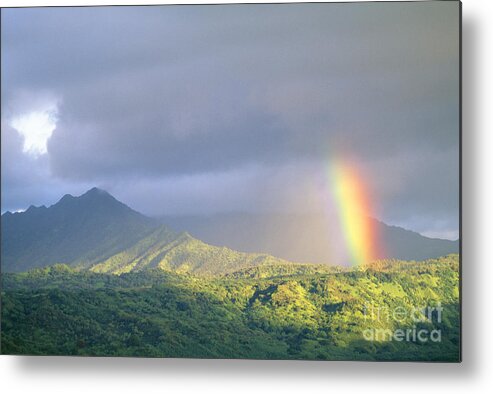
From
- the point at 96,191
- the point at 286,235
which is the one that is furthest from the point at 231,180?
the point at 96,191

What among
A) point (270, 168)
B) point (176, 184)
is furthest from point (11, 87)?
point (270, 168)

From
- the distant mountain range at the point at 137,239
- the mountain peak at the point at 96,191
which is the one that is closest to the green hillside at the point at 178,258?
the distant mountain range at the point at 137,239

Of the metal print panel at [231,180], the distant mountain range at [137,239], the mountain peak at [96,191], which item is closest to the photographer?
the metal print panel at [231,180]

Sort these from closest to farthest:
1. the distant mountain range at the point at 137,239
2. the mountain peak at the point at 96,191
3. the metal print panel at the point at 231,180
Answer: the metal print panel at the point at 231,180
the distant mountain range at the point at 137,239
the mountain peak at the point at 96,191

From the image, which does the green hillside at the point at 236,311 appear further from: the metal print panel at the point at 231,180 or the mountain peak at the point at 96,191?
the mountain peak at the point at 96,191

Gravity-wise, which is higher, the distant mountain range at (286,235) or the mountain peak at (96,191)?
the mountain peak at (96,191)

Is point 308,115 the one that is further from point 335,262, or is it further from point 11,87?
point 11,87

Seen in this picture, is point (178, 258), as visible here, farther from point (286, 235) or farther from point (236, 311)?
point (286, 235)

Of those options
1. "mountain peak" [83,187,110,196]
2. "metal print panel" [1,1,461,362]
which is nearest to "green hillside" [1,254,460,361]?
"metal print panel" [1,1,461,362]
